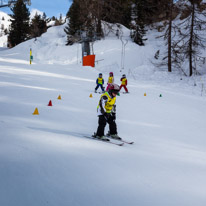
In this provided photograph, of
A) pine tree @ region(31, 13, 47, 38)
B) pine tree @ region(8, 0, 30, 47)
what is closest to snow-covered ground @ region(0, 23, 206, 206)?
pine tree @ region(31, 13, 47, 38)

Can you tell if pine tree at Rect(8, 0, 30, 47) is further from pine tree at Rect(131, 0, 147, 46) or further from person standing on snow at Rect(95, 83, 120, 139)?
person standing on snow at Rect(95, 83, 120, 139)

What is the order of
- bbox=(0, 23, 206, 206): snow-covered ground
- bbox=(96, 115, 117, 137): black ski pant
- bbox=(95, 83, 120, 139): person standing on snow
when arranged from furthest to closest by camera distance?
bbox=(96, 115, 117, 137): black ski pant → bbox=(95, 83, 120, 139): person standing on snow → bbox=(0, 23, 206, 206): snow-covered ground

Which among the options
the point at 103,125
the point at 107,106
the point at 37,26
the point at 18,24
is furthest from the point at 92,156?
the point at 37,26

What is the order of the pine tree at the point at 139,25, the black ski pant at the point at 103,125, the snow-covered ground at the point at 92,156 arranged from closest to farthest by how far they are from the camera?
the snow-covered ground at the point at 92,156
the black ski pant at the point at 103,125
the pine tree at the point at 139,25

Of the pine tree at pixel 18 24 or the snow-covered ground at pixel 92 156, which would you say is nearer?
the snow-covered ground at pixel 92 156

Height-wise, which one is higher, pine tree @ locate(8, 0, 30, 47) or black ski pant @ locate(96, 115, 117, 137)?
pine tree @ locate(8, 0, 30, 47)

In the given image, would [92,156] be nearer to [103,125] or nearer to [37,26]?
[103,125]

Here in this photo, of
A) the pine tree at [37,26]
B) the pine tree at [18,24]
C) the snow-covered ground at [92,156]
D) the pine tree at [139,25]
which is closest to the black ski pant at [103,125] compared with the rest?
the snow-covered ground at [92,156]

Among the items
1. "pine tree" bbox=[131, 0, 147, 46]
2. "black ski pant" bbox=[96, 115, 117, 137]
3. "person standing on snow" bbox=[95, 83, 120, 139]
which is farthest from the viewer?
"pine tree" bbox=[131, 0, 147, 46]

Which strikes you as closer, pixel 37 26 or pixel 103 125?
pixel 103 125

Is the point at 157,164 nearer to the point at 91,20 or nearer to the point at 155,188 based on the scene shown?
the point at 155,188

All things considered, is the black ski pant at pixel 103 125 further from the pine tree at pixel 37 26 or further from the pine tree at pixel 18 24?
the pine tree at pixel 18 24

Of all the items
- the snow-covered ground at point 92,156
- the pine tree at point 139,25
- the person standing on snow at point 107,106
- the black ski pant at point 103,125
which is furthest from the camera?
the pine tree at point 139,25

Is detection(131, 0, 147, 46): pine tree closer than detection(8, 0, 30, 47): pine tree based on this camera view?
Yes
